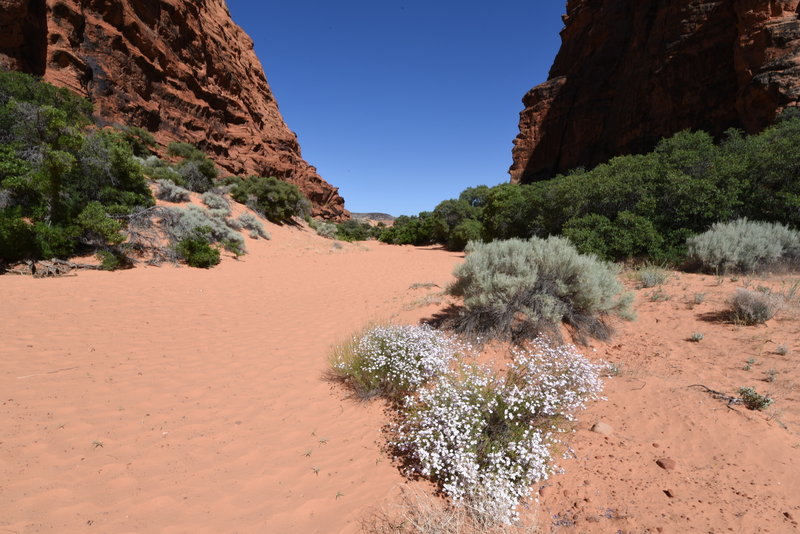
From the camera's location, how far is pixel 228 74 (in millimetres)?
34406

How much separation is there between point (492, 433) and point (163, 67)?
37941 mm

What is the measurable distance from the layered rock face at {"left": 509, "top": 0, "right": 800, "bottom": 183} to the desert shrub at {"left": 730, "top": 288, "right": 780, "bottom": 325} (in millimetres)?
17990

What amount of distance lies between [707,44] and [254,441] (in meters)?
32.3

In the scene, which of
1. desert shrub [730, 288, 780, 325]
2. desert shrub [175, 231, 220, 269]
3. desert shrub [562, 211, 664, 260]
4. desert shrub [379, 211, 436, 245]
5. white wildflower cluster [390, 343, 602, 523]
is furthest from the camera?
desert shrub [379, 211, 436, 245]

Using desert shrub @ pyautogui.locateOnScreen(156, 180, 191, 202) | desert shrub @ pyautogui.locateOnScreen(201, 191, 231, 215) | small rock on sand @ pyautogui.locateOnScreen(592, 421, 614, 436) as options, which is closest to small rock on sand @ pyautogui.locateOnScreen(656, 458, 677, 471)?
small rock on sand @ pyautogui.locateOnScreen(592, 421, 614, 436)

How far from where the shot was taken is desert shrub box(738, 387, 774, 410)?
257cm

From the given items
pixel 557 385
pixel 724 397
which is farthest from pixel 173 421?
pixel 724 397

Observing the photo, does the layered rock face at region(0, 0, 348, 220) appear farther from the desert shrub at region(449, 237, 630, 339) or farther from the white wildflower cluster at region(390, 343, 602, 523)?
the white wildflower cluster at region(390, 343, 602, 523)

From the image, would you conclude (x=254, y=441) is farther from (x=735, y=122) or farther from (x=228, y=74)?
(x=228, y=74)

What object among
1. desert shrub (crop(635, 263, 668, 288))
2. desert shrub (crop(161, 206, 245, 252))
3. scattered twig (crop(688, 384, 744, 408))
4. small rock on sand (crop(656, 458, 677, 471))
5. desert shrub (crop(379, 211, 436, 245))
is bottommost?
small rock on sand (crop(656, 458, 677, 471))

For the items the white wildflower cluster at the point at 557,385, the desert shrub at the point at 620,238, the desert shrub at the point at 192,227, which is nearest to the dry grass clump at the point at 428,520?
the white wildflower cluster at the point at 557,385

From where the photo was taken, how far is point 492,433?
2.53 meters

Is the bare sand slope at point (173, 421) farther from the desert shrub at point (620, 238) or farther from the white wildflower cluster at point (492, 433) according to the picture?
the desert shrub at point (620, 238)

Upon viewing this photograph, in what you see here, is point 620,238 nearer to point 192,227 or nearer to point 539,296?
point 539,296
